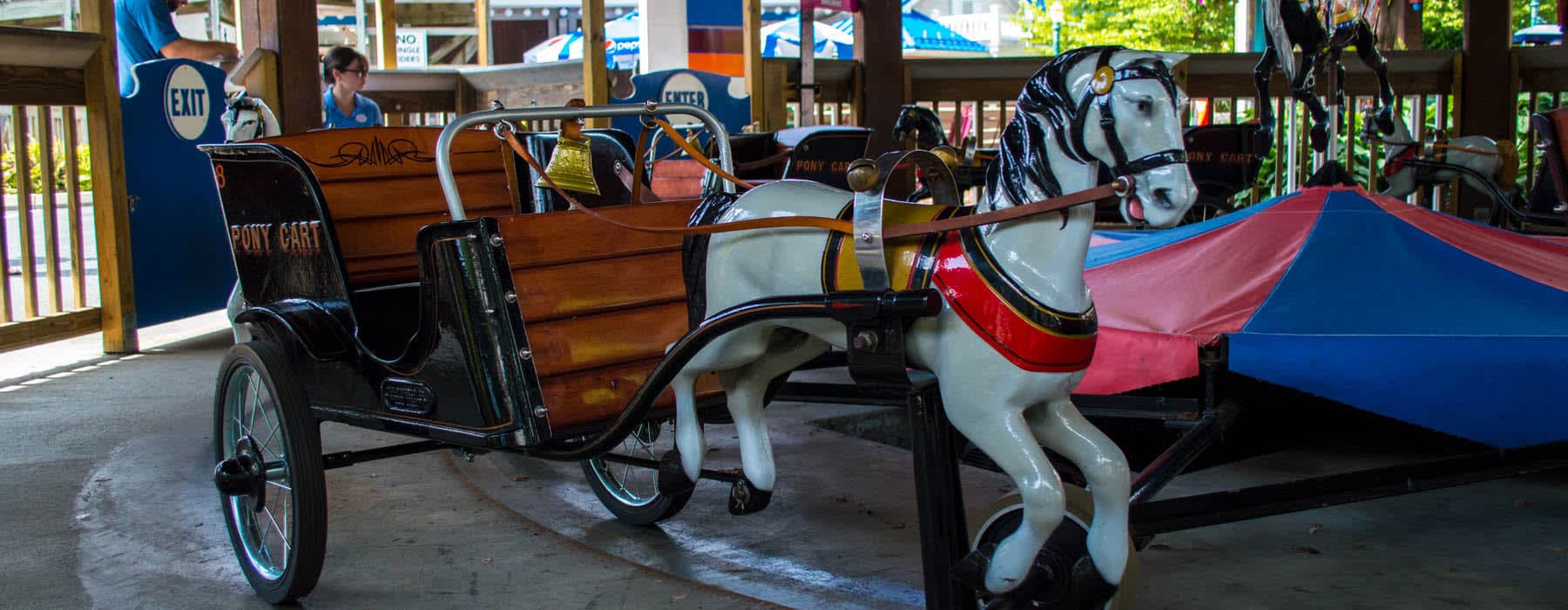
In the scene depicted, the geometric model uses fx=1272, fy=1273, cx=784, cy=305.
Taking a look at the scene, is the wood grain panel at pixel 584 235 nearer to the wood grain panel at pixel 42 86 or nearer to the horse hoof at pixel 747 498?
the horse hoof at pixel 747 498

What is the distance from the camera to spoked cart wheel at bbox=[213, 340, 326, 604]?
10.2 ft

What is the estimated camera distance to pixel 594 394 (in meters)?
3.03

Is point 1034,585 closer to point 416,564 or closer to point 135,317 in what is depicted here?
point 416,564

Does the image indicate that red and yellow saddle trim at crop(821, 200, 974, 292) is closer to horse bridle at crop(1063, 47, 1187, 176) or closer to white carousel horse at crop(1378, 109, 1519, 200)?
horse bridle at crop(1063, 47, 1187, 176)

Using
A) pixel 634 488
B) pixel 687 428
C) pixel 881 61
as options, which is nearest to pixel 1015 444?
pixel 687 428

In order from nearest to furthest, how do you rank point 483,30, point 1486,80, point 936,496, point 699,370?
point 936,496 < point 699,370 < point 1486,80 < point 483,30

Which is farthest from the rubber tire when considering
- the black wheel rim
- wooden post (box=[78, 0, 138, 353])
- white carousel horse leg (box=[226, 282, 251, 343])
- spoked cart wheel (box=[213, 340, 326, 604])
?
wooden post (box=[78, 0, 138, 353])

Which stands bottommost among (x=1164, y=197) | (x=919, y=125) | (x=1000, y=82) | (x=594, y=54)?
(x=1164, y=197)

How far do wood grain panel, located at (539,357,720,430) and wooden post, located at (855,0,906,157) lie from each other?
5382mm

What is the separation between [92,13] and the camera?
255 inches

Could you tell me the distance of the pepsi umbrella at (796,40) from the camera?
658 inches

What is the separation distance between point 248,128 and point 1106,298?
3127 mm

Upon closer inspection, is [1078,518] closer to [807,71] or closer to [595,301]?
[595,301]

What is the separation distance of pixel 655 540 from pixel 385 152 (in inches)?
58.5
